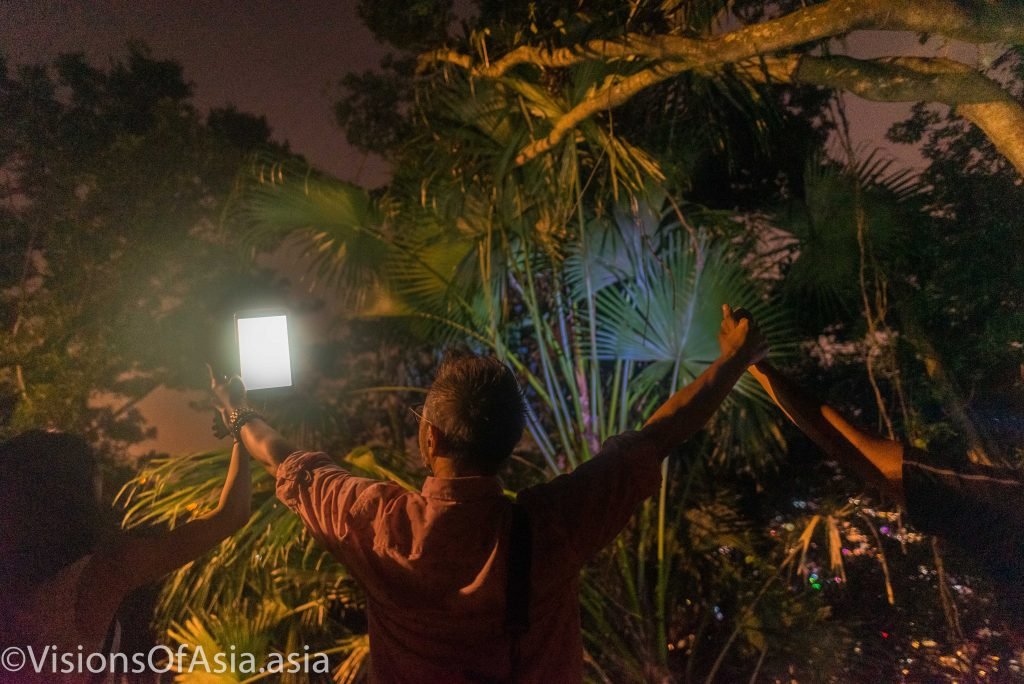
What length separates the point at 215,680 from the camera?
7.18 feet

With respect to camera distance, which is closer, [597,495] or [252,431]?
[597,495]

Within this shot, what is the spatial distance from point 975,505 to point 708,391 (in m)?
0.56

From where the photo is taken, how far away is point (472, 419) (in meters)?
1.05

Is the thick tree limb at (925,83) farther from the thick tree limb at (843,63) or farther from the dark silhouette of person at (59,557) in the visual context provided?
the dark silhouette of person at (59,557)

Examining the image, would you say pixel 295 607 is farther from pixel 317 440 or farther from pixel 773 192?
pixel 773 192

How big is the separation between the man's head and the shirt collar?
18mm

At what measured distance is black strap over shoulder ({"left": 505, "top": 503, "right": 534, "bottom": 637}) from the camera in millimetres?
996

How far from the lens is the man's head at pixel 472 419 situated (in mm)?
1041

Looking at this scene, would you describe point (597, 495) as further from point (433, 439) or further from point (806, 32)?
point (806, 32)

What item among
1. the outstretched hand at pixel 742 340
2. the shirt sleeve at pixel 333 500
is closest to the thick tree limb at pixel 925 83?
the outstretched hand at pixel 742 340

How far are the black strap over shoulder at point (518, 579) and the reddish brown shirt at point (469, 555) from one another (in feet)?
0.04

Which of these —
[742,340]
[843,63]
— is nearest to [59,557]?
[742,340]

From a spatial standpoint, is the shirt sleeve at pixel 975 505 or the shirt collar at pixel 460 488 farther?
the shirt sleeve at pixel 975 505

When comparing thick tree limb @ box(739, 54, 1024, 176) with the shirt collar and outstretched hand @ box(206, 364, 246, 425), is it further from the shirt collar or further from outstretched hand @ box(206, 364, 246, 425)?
outstretched hand @ box(206, 364, 246, 425)
